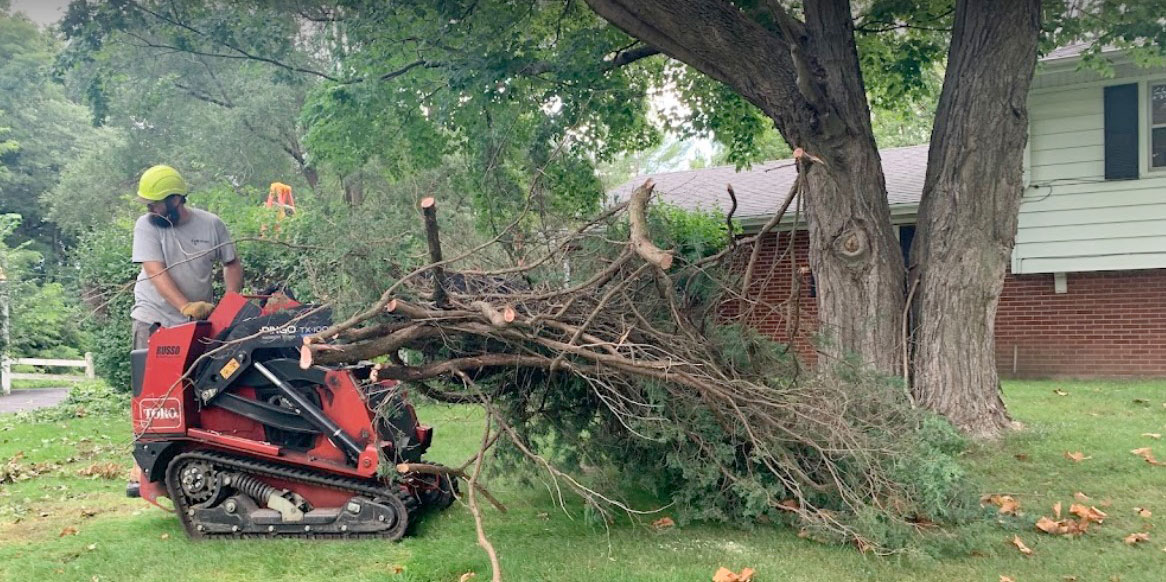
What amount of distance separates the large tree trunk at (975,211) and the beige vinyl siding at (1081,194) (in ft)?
17.5

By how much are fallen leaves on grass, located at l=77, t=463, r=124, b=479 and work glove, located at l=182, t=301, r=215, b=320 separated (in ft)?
11.3

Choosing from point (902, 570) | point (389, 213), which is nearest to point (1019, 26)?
point (902, 570)

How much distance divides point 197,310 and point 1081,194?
10991mm

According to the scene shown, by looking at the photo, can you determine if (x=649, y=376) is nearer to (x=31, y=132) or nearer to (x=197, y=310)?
(x=197, y=310)

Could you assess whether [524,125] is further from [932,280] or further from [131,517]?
[131,517]

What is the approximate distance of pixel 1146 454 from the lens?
665cm

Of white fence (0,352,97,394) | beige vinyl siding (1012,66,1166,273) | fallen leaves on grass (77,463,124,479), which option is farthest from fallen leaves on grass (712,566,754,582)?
white fence (0,352,97,394)

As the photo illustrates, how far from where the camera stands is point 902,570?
457 cm

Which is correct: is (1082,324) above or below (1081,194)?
below

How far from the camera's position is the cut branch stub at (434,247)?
4.56 m

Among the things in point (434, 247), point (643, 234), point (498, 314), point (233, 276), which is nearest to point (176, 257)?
point (233, 276)

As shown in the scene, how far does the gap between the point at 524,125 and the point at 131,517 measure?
5.47 metres

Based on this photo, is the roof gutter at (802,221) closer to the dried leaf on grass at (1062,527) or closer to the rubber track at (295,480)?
the dried leaf on grass at (1062,527)

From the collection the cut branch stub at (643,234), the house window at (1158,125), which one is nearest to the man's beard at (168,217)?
the cut branch stub at (643,234)
